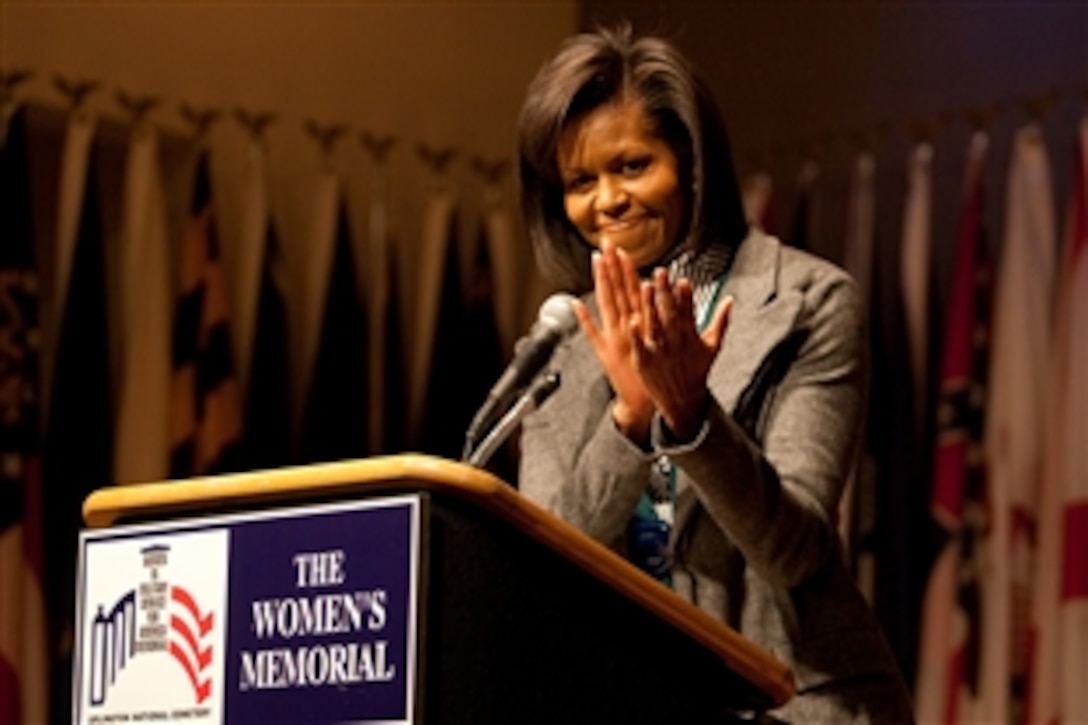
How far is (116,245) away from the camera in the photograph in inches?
230

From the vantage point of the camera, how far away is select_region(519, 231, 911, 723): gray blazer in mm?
2225

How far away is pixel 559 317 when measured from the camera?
226 centimetres

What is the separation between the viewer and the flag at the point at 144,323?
217 inches

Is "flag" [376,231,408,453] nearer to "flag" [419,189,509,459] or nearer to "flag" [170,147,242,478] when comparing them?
"flag" [419,189,509,459]

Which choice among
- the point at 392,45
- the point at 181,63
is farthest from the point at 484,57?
the point at 181,63

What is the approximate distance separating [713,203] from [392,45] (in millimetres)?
4025

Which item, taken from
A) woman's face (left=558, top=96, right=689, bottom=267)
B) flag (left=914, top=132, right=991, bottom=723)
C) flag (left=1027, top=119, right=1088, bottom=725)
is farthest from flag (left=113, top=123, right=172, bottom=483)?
woman's face (left=558, top=96, right=689, bottom=267)

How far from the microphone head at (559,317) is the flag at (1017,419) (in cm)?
323

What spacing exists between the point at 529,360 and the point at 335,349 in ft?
12.1

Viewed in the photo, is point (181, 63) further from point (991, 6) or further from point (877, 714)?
point (877, 714)

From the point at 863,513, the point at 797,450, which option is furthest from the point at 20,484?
the point at 797,450

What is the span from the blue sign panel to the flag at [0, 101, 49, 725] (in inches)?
125

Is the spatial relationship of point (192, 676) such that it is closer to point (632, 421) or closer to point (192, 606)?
point (192, 606)

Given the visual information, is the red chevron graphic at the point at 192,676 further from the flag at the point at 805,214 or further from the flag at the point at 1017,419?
the flag at the point at 805,214
